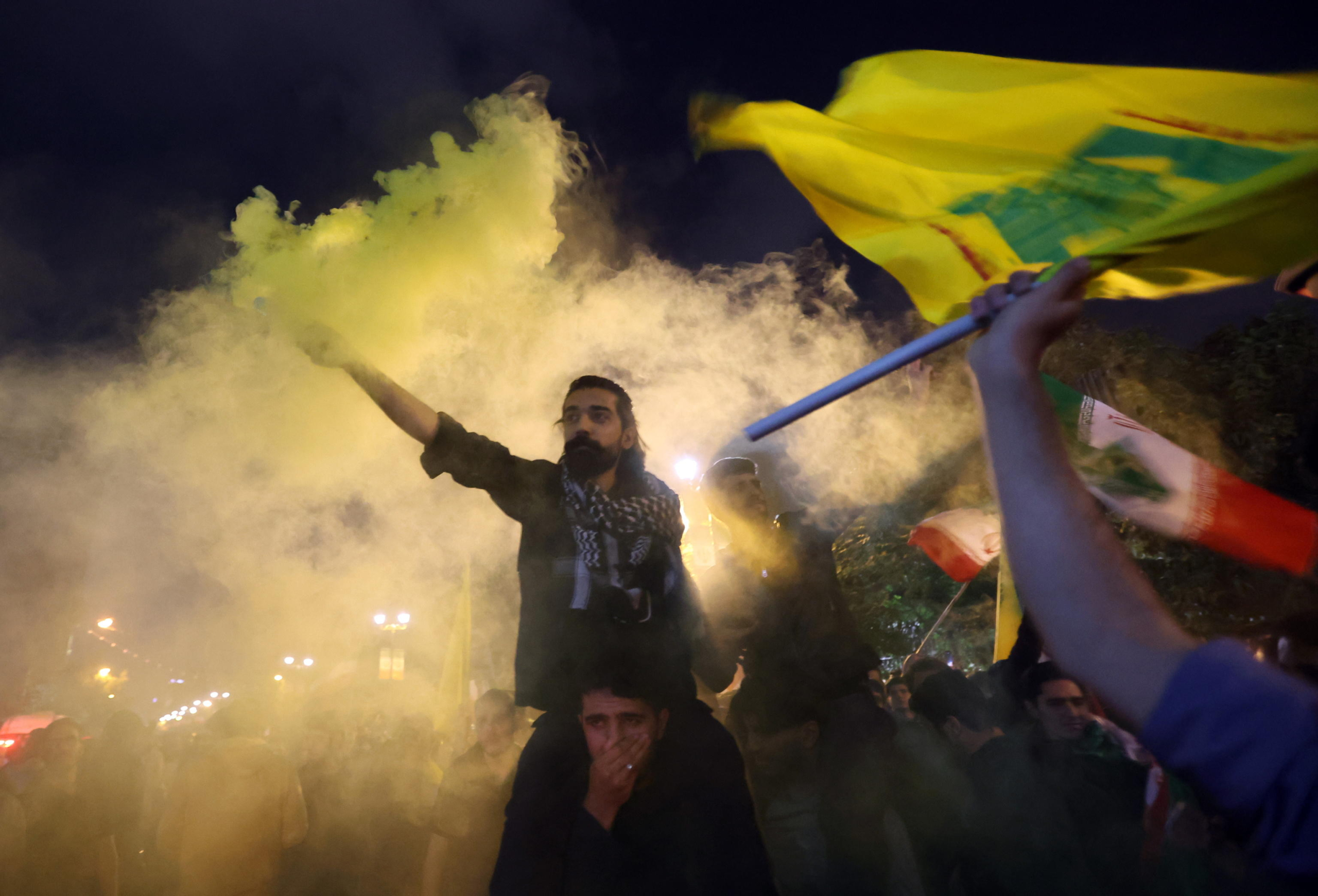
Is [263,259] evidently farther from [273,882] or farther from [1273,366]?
[1273,366]

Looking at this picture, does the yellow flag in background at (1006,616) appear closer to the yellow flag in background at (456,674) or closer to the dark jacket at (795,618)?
the dark jacket at (795,618)

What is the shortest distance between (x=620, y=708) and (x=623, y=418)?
1.07 metres

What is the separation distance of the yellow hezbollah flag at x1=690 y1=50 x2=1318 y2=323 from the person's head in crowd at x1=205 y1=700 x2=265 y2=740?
232 inches

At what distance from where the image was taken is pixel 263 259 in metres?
2.65

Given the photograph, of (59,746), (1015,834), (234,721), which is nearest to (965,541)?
(1015,834)

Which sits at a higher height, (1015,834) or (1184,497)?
(1184,497)

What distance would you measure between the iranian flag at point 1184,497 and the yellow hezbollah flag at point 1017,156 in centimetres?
66

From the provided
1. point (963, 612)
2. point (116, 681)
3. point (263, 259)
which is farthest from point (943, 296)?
point (116, 681)

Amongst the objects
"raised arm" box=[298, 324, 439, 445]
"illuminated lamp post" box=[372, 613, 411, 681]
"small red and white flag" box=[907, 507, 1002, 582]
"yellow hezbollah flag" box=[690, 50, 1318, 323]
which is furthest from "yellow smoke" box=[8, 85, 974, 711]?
"illuminated lamp post" box=[372, 613, 411, 681]

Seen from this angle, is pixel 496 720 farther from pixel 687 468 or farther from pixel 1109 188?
pixel 1109 188

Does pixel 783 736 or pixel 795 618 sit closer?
pixel 783 736

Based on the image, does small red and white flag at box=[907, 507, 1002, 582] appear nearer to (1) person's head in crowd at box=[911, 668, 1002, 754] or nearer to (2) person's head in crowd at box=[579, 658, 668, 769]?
(1) person's head in crowd at box=[911, 668, 1002, 754]

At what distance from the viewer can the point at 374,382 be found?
2.45m

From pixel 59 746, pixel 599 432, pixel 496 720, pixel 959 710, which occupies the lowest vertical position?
pixel 959 710
